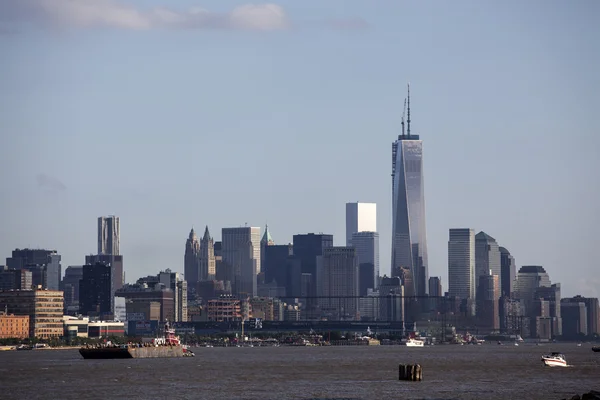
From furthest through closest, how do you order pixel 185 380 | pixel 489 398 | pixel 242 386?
pixel 185 380
pixel 242 386
pixel 489 398

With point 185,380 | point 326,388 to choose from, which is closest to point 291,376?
point 185,380

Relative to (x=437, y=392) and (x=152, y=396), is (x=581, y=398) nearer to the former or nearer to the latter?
(x=437, y=392)

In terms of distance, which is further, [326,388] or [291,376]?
[291,376]

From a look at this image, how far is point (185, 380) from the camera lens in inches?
7249

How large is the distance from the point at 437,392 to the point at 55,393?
148 feet

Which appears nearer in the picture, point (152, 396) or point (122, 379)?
point (152, 396)

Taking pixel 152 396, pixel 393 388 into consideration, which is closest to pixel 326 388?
pixel 393 388

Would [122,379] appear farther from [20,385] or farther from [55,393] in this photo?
[55,393]

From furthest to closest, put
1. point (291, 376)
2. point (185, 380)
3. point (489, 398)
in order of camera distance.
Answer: point (291, 376) → point (185, 380) → point (489, 398)

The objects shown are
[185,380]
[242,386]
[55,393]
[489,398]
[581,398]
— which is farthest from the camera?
[185,380]

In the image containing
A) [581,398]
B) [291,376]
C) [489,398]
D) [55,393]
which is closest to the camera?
[581,398]

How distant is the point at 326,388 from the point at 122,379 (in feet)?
120

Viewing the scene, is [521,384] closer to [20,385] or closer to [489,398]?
[489,398]

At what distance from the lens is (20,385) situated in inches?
7008
